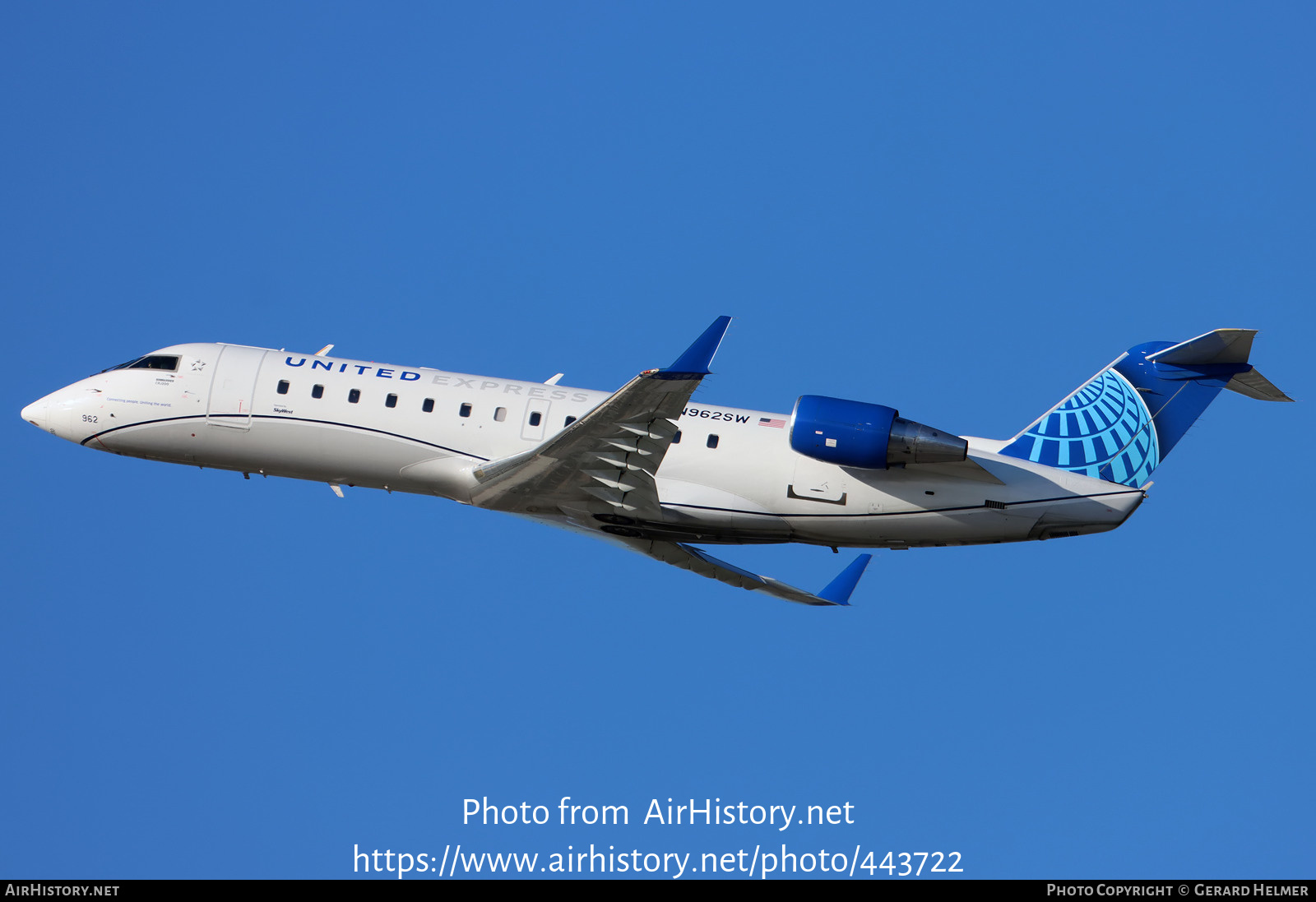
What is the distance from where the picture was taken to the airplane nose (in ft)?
90.3

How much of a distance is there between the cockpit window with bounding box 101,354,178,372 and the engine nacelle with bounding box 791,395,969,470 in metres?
11.9

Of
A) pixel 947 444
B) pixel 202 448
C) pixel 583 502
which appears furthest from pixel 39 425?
pixel 947 444

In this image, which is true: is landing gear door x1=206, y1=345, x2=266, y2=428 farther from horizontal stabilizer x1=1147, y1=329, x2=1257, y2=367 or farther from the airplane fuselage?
horizontal stabilizer x1=1147, y1=329, x2=1257, y2=367

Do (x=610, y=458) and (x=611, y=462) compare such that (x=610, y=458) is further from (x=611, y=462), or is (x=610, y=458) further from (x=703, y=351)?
(x=703, y=351)

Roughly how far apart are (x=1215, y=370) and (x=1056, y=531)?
435cm

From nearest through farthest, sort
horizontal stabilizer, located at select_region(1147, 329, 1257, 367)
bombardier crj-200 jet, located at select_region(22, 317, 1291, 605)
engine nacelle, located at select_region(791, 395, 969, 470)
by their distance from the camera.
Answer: engine nacelle, located at select_region(791, 395, 969, 470) < bombardier crj-200 jet, located at select_region(22, 317, 1291, 605) < horizontal stabilizer, located at select_region(1147, 329, 1257, 367)

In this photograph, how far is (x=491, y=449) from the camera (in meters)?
25.5

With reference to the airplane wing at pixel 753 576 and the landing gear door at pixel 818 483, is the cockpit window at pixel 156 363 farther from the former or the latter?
the landing gear door at pixel 818 483

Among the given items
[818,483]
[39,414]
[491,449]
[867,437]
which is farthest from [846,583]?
[39,414]

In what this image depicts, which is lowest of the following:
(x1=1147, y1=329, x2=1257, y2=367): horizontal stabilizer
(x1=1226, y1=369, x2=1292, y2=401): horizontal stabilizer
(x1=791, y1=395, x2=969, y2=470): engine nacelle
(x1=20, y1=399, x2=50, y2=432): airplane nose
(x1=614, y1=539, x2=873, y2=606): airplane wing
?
(x1=614, y1=539, x2=873, y2=606): airplane wing

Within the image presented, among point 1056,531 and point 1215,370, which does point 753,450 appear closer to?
point 1056,531

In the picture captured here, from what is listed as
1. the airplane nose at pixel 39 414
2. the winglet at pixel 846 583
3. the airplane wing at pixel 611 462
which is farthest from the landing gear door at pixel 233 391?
the winglet at pixel 846 583

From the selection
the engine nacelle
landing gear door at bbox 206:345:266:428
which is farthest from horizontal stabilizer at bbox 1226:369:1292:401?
landing gear door at bbox 206:345:266:428

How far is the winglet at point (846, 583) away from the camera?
28.7 m
